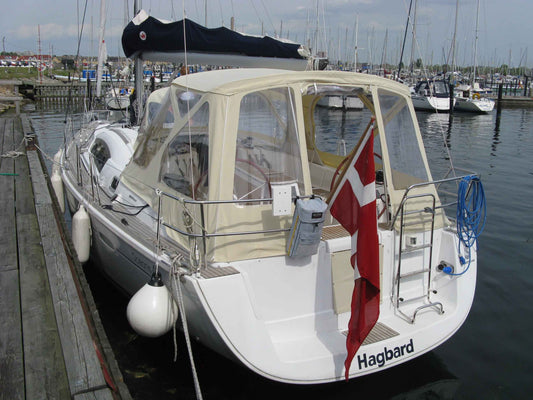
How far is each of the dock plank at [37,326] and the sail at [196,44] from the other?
9.76 feet

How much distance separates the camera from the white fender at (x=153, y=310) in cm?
425

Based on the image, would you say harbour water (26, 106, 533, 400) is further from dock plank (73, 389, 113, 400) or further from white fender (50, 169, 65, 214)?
white fender (50, 169, 65, 214)

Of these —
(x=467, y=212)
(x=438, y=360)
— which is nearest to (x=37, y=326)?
(x=438, y=360)

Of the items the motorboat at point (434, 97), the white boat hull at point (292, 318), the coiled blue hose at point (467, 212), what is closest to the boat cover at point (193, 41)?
the white boat hull at point (292, 318)

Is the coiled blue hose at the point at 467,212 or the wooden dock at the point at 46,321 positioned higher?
the coiled blue hose at the point at 467,212

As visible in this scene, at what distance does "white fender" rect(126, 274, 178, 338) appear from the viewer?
425 cm

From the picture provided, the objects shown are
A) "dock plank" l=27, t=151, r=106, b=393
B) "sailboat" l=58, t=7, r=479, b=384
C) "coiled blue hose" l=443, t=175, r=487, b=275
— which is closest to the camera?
"dock plank" l=27, t=151, r=106, b=393

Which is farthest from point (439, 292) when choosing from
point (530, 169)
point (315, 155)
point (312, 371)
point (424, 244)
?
point (530, 169)

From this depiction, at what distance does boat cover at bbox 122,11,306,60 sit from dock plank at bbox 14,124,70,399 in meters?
3.00

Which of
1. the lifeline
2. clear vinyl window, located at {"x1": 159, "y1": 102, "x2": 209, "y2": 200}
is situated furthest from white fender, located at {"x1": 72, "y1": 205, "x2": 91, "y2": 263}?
the lifeline

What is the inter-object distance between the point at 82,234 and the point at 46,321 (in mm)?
1910

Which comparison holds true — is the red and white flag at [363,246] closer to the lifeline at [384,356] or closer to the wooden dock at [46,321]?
the lifeline at [384,356]

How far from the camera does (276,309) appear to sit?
4.43 metres

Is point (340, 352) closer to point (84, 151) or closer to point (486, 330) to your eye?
point (486, 330)
